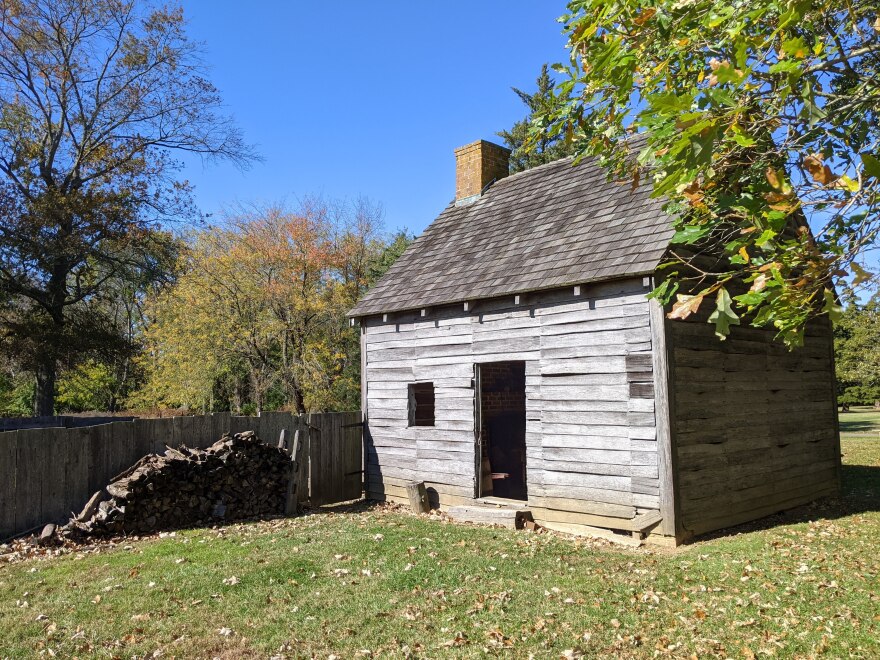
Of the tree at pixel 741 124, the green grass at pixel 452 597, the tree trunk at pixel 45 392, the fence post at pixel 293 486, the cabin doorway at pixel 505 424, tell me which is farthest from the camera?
the tree trunk at pixel 45 392

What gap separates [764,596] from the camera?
627 cm

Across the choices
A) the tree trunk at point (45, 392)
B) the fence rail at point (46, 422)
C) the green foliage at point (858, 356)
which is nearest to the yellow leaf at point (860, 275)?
the fence rail at point (46, 422)

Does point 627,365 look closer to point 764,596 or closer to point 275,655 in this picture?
point 764,596

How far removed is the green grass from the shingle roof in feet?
13.3

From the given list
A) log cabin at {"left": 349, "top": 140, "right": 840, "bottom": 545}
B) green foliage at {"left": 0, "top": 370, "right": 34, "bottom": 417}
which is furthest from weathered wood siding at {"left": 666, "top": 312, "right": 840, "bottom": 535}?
green foliage at {"left": 0, "top": 370, "right": 34, "bottom": 417}

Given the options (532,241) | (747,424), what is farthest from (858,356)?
(532,241)

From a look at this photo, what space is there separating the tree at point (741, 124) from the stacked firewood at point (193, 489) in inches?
308

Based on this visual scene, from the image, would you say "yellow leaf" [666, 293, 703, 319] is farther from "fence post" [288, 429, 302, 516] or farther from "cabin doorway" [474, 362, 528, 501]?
"cabin doorway" [474, 362, 528, 501]

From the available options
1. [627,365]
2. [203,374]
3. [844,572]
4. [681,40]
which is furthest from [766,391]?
[203,374]

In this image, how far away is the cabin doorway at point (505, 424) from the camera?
1441 centimetres

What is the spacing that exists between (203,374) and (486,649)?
26.8 metres

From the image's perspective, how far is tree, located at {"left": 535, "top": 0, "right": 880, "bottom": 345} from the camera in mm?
3953

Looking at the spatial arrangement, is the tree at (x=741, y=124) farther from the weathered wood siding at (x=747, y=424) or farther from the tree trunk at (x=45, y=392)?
the tree trunk at (x=45, y=392)

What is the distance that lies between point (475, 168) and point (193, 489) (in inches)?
402
